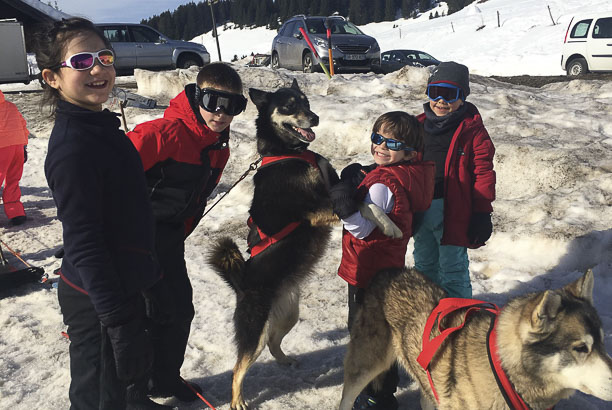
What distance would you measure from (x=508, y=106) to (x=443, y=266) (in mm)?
5197

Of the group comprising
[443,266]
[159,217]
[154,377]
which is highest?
[159,217]

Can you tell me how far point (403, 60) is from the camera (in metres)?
18.8

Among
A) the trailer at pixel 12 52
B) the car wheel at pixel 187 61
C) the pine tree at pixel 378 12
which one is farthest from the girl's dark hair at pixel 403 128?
the pine tree at pixel 378 12

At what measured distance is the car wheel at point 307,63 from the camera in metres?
13.5

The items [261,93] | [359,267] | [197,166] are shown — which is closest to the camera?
[197,166]

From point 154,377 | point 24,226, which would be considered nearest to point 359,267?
point 154,377

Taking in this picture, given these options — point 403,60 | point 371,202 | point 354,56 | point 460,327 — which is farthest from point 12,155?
point 403,60

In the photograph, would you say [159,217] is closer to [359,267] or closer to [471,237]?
[359,267]

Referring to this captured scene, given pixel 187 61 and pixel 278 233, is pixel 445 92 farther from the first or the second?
pixel 187 61

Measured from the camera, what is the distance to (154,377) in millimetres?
2752

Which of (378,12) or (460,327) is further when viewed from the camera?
(378,12)

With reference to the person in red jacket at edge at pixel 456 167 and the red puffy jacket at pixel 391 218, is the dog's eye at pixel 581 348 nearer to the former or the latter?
the red puffy jacket at pixel 391 218

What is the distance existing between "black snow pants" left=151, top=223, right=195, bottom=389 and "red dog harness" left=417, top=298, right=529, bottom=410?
1326mm

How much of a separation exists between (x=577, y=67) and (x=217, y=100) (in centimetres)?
1753
